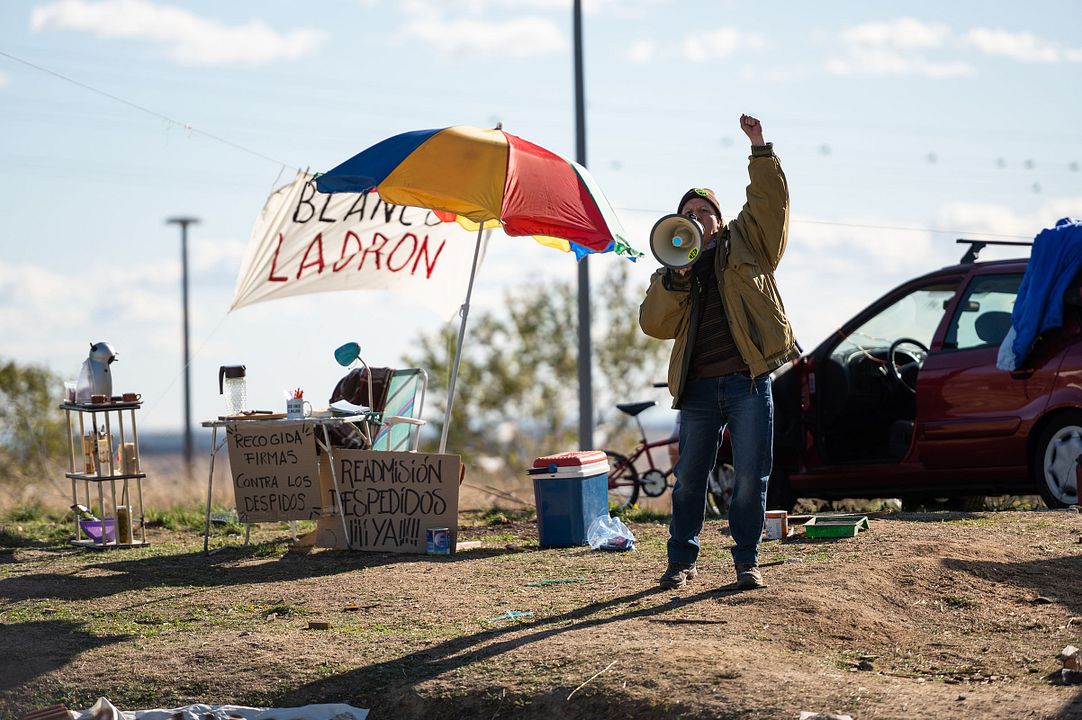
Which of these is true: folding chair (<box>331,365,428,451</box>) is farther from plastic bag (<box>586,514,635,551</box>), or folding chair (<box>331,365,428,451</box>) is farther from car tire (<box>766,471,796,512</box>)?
car tire (<box>766,471,796,512</box>)

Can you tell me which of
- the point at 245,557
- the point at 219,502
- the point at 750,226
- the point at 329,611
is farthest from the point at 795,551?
the point at 219,502

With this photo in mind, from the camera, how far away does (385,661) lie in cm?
591

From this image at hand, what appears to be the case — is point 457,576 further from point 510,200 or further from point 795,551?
point 510,200

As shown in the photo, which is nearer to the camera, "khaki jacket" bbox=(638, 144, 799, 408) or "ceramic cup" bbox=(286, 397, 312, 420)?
"khaki jacket" bbox=(638, 144, 799, 408)

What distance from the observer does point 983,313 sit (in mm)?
9727

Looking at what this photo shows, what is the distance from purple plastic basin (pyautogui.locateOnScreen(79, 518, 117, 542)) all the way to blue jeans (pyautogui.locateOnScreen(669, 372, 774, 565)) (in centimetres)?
510

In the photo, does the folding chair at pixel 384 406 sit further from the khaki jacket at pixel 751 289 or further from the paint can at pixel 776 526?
the khaki jacket at pixel 751 289

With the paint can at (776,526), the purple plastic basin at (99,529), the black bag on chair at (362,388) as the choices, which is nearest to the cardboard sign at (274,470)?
the black bag on chair at (362,388)

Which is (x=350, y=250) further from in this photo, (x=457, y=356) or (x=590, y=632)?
(x=590, y=632)

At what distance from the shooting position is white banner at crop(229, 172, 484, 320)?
11375 mm

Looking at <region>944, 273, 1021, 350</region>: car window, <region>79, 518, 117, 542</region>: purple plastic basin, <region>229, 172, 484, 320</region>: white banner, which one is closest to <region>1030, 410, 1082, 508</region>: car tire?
<region>944, 273, 1021, 350</region>: car window

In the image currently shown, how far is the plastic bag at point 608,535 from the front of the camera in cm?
874

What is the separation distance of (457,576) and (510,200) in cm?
253

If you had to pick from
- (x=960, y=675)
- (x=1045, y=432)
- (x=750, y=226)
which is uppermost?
(x=750, y=226)
